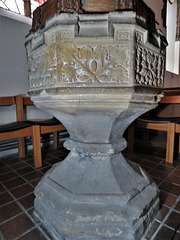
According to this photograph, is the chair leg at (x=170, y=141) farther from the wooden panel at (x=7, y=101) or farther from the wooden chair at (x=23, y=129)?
the wooden panel at (x=7, y=101)

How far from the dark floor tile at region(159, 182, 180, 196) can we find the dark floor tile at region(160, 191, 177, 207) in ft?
0.21

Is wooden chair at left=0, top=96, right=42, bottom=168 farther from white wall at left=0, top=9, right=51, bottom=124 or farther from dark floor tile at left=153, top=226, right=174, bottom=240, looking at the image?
dark floor tile at left=153, top=226, right=174, bottom=240

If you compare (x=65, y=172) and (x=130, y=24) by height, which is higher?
(x=130, y=24)

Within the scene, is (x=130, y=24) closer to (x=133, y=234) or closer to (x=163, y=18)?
(x=133, y=234)

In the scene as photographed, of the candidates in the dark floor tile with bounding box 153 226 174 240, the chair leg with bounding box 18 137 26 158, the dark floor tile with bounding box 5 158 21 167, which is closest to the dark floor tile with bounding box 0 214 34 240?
the dark floor tile with bounding box 153 226 174 240

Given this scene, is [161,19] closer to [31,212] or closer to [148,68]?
[148,68]

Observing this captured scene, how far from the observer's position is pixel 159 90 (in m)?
1.12

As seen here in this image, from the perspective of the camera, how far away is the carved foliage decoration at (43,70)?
36.5 inches

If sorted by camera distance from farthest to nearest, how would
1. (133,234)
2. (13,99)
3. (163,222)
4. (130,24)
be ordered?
1. (13,99)
2. (163,222)
3. (133,234)
4. (130,24)

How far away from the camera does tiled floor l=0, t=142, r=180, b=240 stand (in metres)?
1.04

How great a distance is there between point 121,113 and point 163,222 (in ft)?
2.57

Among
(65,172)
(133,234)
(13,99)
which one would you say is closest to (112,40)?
(65,172)

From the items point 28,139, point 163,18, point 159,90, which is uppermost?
point 163,18

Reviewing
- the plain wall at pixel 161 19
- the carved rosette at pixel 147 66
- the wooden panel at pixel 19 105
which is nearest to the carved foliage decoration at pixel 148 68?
the carved rosette at pixel 147 66
